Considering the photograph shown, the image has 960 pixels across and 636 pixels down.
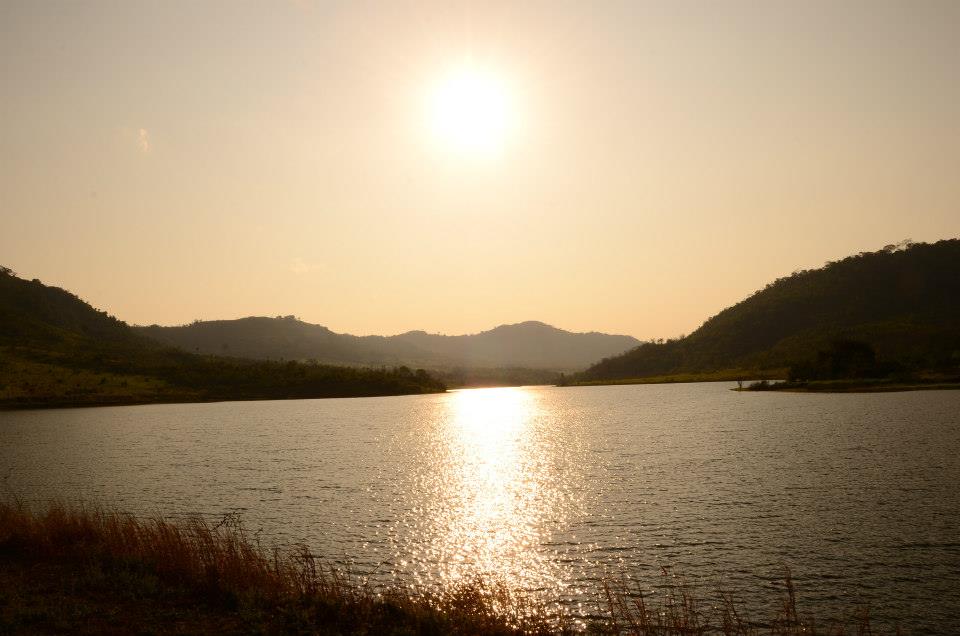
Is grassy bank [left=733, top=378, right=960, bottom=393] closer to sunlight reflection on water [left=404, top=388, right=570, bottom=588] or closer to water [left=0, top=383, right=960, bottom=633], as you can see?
water [left=0, top=383, right=960, bottom=633]

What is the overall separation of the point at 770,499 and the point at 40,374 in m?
199

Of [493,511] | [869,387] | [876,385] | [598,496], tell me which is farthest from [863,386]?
[493,511]

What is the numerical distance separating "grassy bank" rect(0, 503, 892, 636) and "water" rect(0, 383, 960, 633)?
212cm

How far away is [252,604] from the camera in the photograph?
22234mm

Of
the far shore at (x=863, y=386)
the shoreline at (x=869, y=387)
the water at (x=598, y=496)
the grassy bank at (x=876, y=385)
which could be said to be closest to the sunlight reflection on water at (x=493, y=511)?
the water at (x=598, y=496)

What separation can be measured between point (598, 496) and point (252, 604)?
106 ft

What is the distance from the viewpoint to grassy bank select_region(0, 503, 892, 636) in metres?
20.6

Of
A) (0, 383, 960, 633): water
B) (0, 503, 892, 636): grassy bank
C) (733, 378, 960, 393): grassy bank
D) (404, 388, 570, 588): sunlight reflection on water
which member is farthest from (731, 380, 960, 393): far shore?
(0, 503, 892, 636): grassy bank

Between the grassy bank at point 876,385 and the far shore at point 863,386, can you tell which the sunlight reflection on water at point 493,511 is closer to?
the far shore at point 863,386

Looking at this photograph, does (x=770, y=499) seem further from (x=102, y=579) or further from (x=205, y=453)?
(x=205, y=453)

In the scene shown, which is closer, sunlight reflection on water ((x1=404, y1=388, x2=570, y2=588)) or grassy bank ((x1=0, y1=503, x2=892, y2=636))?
grassy bank ((x1=0, y1=503, x2=892, y2=636))

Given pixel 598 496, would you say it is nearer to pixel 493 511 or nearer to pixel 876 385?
pixel 493 511

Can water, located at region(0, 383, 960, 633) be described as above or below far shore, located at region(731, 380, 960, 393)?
below

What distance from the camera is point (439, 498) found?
172 feet
